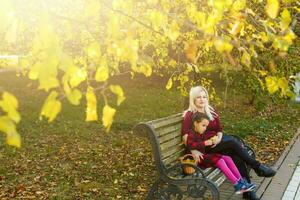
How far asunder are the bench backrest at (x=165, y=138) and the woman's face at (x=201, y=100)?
0.38 meters

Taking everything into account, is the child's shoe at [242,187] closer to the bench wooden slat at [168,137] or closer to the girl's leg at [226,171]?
the girl's leg at [226,171]

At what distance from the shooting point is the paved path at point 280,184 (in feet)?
23.3

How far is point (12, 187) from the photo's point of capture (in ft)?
25.5

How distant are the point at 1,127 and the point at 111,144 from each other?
870 cm

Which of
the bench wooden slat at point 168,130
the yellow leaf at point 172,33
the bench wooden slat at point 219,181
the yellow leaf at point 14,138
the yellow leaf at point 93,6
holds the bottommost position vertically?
the bench wooden slat at point 219,181

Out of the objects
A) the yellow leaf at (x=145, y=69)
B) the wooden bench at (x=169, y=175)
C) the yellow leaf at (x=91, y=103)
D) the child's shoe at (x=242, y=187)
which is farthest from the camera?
the child's shoe at (x=242, y=187)

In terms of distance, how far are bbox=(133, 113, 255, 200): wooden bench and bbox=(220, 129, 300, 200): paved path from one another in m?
0.93

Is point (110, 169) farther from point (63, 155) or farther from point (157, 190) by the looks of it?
point (157, 190)

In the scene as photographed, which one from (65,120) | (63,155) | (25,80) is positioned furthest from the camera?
(25,80)

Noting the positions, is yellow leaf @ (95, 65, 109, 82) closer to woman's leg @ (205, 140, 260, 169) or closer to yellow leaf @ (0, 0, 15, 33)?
yellow leaf @ (0, 0, 15, 33)

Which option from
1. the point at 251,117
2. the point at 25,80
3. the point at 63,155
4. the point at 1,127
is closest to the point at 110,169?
the point at 63,155

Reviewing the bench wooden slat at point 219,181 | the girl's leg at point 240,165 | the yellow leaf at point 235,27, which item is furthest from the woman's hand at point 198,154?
the yellow leaf at point 235,27

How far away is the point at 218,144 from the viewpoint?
687 cm

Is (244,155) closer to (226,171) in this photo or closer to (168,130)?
(226,171)
